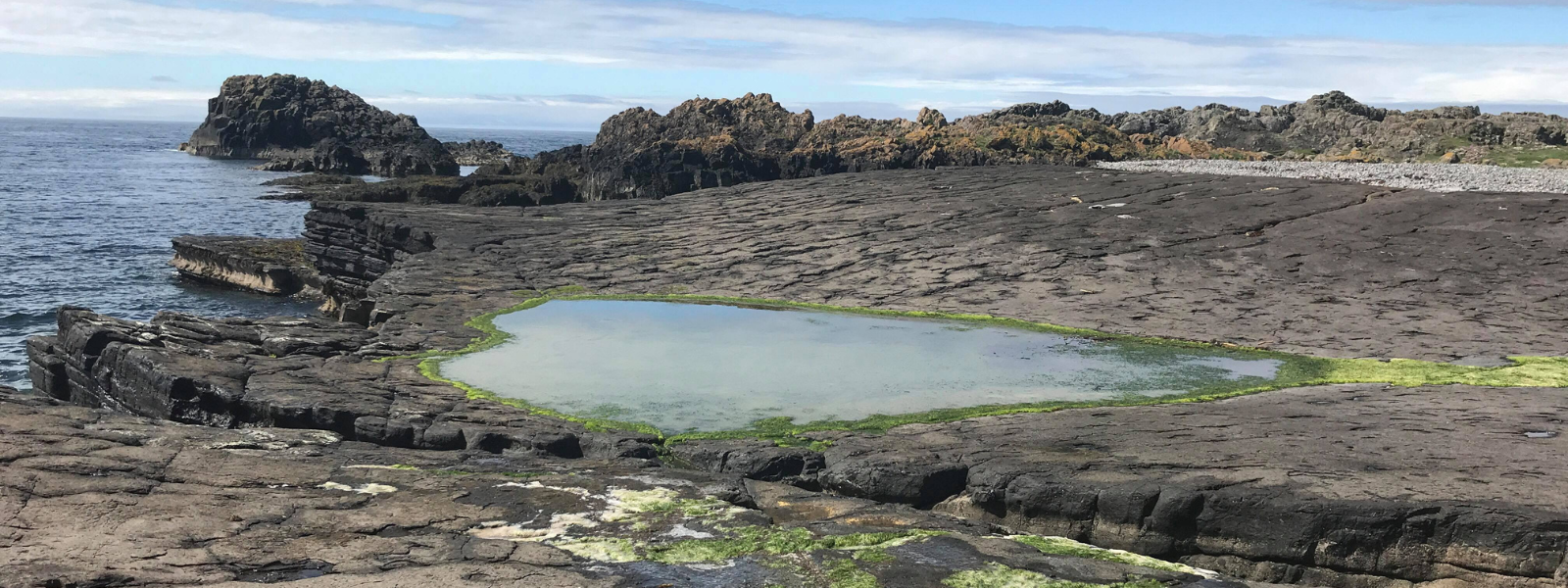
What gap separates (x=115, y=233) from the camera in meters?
49.6

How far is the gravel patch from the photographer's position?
28047 millimetres

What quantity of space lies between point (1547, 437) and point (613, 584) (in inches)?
347

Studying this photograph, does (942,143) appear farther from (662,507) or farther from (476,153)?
(476,153)

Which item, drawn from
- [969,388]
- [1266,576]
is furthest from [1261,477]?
[969,388]

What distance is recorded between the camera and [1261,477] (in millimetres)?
A: 9383

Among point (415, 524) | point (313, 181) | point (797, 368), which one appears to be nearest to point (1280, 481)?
point (797, 368)

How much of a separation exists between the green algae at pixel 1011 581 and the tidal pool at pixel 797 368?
14.2 feet

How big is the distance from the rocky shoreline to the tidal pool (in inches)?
37.4

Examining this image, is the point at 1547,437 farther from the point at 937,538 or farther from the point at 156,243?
the point at 156,243

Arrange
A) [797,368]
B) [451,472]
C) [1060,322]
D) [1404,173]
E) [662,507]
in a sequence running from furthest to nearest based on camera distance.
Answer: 1. [1404,173]
2. [1060,322]
3. [797,368]
4. [451,472]
5. [662,507]

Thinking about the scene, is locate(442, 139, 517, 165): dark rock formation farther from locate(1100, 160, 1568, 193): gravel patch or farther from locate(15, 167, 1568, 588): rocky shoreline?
locate(1100, 160, 1568, 193): gravel patch

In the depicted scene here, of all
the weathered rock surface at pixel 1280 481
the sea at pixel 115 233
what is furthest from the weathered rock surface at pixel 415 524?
the sea at pixel 115 233

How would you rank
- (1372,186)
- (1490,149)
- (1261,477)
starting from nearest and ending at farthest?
(1261,477) < (1372,186) < (1490,149)

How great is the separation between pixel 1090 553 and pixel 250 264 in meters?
32.4
